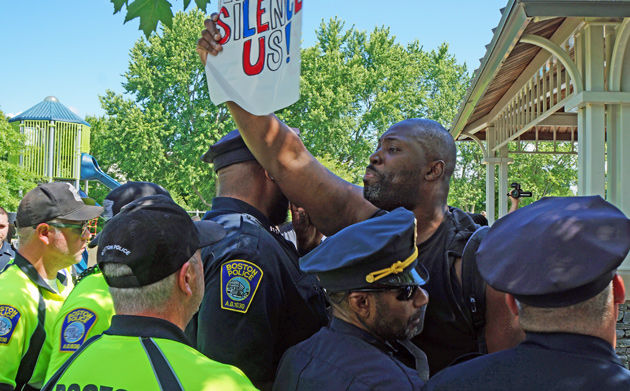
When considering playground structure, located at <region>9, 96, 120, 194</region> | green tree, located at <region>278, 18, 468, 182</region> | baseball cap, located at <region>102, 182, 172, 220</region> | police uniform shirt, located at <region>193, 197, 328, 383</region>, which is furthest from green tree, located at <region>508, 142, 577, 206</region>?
police uniform shirt, located at <region>193, 197, 328, 383</region>

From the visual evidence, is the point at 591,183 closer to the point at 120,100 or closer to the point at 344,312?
the point at 344,312

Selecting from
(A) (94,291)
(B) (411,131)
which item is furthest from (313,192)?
(A) (94,291)

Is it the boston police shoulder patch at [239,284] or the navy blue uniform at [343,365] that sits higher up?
the boston police shoulder patch at [239,284]

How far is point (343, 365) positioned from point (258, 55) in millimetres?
1057

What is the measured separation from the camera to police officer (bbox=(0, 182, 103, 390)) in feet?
8.66

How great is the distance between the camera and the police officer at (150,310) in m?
1.50

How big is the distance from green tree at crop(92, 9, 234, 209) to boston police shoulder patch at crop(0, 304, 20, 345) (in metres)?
33.0

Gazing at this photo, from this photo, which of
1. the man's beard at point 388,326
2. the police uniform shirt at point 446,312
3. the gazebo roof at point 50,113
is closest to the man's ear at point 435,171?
the police uniform shirt at point 446,312

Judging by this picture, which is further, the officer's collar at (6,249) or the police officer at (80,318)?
the officer's collar at (6,249)

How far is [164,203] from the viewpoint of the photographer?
1.88 metres

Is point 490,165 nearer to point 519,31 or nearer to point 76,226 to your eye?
point 519,31

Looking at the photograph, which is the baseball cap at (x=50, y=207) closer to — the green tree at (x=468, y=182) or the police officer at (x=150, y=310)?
the police officer at (x=150, y=310)

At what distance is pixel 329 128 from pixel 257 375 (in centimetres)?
3396

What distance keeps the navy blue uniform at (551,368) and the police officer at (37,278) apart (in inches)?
84.3
